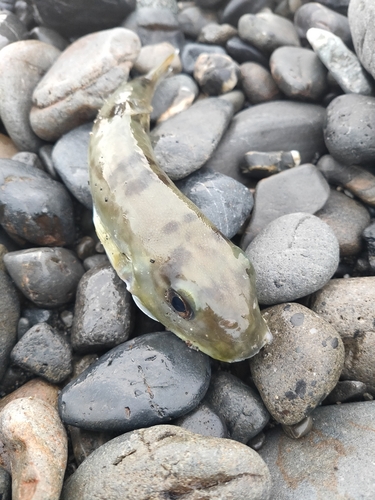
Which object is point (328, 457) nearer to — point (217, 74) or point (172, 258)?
point (172, 258)

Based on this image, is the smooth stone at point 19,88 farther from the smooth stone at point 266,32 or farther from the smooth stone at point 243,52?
the smooth stone at point 266,32

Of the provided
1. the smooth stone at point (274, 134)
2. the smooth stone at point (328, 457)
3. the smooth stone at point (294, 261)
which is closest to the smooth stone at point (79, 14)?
the smooth stone at point (274, 134)

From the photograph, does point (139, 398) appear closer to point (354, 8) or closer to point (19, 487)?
point (19, 487)

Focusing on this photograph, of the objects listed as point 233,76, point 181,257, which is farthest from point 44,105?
point 181,257

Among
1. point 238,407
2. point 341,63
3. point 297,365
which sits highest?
point 341,63

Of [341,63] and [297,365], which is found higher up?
[341,63]

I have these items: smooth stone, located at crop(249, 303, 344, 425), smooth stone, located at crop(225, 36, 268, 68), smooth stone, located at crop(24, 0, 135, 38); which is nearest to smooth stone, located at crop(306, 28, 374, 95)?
smooth stone, located at crop(225, 36, 268, 68)

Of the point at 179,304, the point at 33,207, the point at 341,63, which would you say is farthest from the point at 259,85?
the point at 179,304
